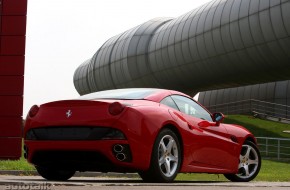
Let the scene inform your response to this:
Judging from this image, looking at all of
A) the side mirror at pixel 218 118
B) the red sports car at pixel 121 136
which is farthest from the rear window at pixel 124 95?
the side mirror at pixel 218 118

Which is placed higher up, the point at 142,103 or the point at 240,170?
the point at 142,103

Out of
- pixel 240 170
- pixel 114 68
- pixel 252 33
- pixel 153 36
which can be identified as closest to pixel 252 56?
pixel 252 33

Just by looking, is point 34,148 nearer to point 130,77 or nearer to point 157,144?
point 157,144

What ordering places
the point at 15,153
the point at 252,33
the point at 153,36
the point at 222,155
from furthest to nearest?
the point at 153,36 < the point at 252,33 < the point at 15,153 < the point at 222,155

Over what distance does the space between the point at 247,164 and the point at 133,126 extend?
2815 mm

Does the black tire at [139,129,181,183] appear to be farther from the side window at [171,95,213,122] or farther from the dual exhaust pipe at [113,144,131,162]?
the side window at [171,95,213,122]

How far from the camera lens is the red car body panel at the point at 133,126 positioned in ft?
23.6

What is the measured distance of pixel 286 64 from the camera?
3841 centimetres

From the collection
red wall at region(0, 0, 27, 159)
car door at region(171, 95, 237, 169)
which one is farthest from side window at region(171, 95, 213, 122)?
red wall at region(0, 0, 27, 159)

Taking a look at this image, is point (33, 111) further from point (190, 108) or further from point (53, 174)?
point (190, 108)

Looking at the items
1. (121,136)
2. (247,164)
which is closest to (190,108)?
(247,164)

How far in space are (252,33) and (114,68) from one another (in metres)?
23.2

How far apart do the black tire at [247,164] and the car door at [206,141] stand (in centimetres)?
39

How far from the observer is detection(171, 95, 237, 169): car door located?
322 inches
